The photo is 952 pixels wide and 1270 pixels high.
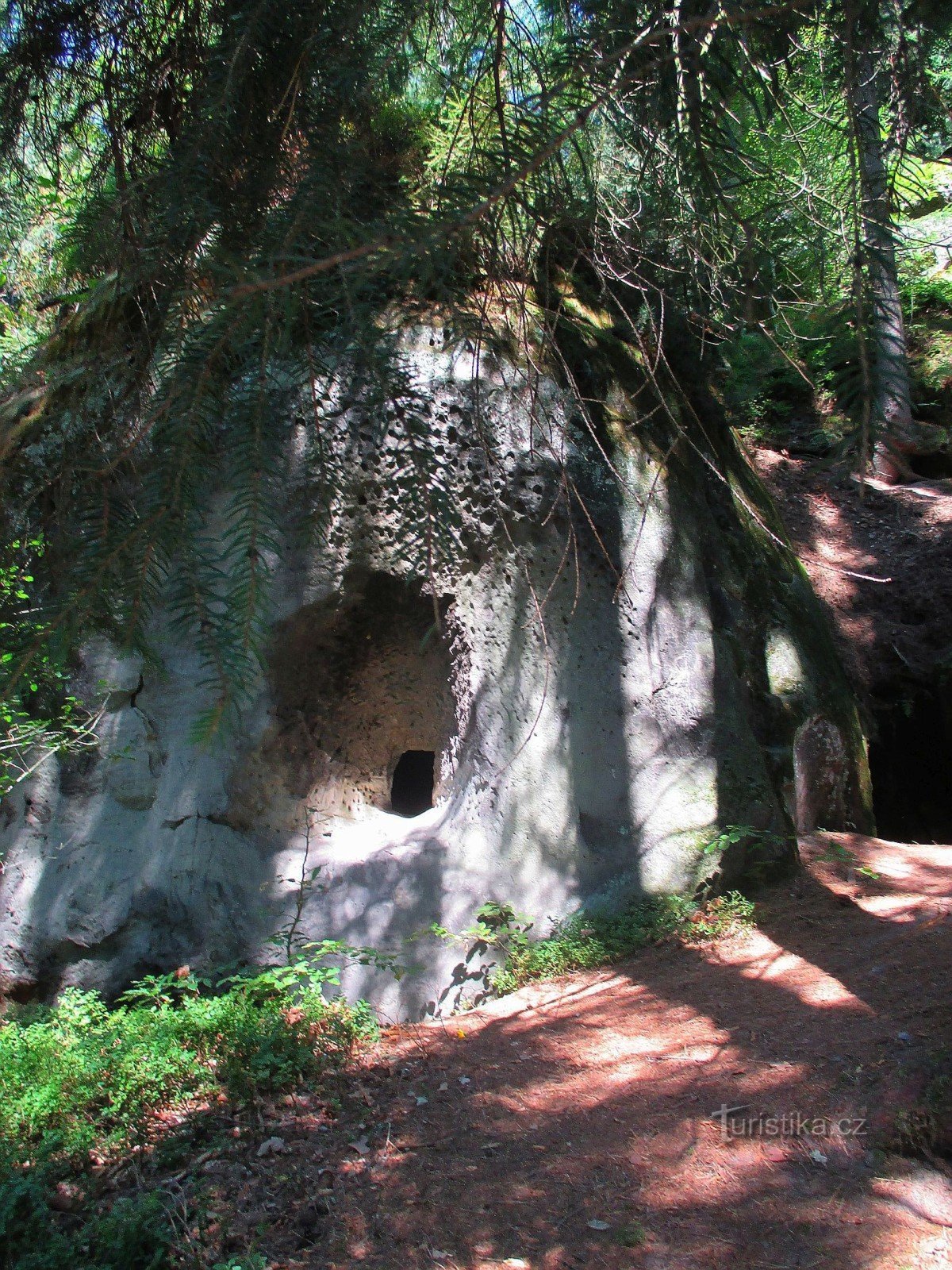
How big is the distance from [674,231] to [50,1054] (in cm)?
445

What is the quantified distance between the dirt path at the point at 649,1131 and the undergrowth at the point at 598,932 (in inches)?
8.1

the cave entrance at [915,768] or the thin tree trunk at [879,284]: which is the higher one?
the thin tree trunk at [879,284]

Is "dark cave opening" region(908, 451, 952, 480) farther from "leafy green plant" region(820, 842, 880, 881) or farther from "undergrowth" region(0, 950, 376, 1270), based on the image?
"undergrowth" region(0, 950, 376, 1270)

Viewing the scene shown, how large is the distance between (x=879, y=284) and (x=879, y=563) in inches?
315

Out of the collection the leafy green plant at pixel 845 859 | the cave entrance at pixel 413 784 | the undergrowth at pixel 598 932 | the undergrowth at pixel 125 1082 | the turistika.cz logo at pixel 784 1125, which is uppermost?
the cave entrance at pixel 413 784

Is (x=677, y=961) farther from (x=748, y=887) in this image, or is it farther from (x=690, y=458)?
A: (x=690, y=458)

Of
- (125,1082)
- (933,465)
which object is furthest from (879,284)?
(933,465)

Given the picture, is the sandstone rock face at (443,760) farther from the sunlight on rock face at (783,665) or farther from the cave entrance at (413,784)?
the cave entrance at (413,784)

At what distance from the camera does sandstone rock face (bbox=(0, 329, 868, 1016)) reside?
221 inches

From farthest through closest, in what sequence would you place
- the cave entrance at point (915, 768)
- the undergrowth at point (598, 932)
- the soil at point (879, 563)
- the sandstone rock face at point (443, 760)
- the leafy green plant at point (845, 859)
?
the soil at point (879, 563) < the cave entrance at point (915, 768) < the leafy green plant at point (845, 859) < the sandstone rock face at point (443, 760) < the undergrowth at point (598, 932)

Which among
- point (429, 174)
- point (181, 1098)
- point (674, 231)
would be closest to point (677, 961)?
point (181, 1098)

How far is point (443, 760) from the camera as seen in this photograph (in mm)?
6320

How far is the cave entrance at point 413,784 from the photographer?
7.93 m

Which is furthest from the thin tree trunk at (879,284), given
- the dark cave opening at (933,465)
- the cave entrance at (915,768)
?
the dark cave opening at (933,465)
